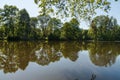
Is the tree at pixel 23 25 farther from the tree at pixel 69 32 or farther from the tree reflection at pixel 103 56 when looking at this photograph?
the tree reflection at pixel 103 56

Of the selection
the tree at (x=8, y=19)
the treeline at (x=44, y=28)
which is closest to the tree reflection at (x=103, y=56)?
the treeline at (x=44, y=28)

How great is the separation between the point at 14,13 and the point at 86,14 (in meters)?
64.8

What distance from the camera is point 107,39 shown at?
95.1 meters

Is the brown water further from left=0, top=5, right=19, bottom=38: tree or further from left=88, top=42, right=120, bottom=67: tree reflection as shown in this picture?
left=0, top=5, right=19, bottom=38: tree

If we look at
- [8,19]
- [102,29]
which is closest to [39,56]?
[8,19]

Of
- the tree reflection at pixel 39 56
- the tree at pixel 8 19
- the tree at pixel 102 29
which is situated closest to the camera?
the tree reflection at pixel 39 56

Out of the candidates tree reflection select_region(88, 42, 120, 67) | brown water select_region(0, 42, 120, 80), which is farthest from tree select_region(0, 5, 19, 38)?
brown water select_region(0, 42, 120, 80)

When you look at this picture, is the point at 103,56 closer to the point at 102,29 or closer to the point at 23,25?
the point at 23,25

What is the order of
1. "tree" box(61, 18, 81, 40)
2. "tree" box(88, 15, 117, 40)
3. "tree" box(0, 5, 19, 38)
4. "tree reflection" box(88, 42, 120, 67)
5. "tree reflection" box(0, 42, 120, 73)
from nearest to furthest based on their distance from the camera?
"tree reflection" box(0, 42, 120, 73)
"tree reflection" box(88, 42, 120, 67)
"tree" box(0, 5, 19, 38)
"tree" box(61, 18, 81, 40)
"tree" box(88, 15, 117, 40)

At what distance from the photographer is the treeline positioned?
68375mm

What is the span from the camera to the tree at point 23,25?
70312mm

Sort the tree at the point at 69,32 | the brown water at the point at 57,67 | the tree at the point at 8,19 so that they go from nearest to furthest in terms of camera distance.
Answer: the brown water at the point at 57,67
the tree at the point at 8,19
the tree at the point at 69,32

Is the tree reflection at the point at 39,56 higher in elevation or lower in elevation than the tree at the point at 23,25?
lower

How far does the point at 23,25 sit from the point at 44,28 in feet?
56.6
